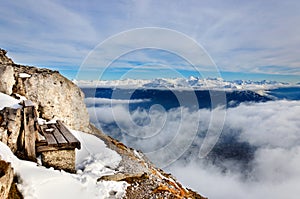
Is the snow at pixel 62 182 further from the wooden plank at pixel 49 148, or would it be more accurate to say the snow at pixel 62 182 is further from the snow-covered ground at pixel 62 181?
the wooden plank at pixel 49 148

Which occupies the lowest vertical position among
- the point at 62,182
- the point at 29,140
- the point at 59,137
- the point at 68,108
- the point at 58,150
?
the point at 62,182

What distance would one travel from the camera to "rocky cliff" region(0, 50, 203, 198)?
1050cm

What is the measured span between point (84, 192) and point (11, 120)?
150 inches

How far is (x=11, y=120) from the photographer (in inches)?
360

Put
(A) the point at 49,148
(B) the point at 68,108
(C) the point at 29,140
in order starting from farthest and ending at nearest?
(B) the point at 68,108
(A) the point at 49,148
(C) the point at 29,140

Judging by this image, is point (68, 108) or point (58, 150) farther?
point (68, 108)

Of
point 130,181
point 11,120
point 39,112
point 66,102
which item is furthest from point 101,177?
point 66,102

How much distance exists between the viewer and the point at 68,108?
1673cm

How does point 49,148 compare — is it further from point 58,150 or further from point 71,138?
point 71,138

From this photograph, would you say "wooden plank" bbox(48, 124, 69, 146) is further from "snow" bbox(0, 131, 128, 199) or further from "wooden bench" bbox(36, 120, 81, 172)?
"snow" bbox(0, 131, 128, 199)

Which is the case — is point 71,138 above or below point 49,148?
above

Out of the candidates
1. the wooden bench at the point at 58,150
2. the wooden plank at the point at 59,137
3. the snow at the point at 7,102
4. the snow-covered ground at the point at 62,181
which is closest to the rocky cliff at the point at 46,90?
the snow at the point at 7,102

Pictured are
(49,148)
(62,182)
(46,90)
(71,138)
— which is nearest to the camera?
(62,182)

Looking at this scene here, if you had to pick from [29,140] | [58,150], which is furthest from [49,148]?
[29,140]
